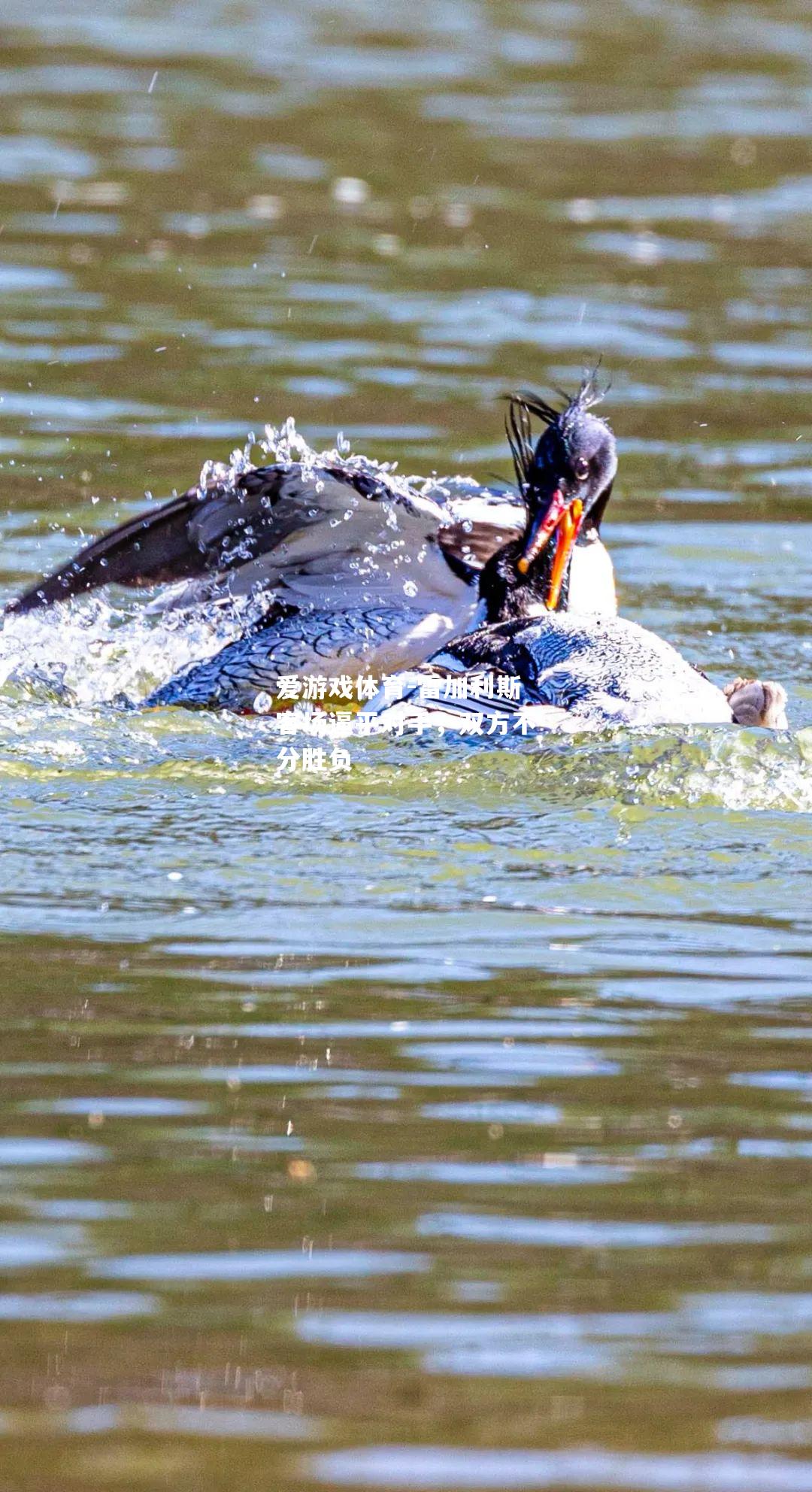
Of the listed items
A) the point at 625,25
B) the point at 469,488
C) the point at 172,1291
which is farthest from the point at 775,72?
the point at 172,1291

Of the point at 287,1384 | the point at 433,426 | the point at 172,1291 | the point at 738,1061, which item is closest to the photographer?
the point at 287,1384

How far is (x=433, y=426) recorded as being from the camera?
435 inches

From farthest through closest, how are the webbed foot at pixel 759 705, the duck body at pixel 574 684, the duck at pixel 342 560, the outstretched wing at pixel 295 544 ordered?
the outstretched wing at pixel 295 544 → the duck at pixel 342 560 → the webbed foot at pixel 759 705 → the duck body at pixel 574 684

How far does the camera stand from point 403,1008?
480cm

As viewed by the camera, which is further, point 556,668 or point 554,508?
point 554,508

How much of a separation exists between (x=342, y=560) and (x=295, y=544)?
17 centimetres

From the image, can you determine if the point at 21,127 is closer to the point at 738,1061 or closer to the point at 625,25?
the point at 625,25

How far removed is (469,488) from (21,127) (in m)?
9.62

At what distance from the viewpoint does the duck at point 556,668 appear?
6230 millimetres

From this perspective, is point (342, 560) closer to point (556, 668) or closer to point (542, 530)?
point (542, 530)

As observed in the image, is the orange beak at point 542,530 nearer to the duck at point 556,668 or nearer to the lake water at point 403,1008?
the duck at point 556,668

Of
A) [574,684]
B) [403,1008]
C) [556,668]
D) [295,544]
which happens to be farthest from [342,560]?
[403,1008]

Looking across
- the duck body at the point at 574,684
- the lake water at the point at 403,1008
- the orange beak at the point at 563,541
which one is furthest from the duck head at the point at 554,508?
the lake water at the point at 403,1008

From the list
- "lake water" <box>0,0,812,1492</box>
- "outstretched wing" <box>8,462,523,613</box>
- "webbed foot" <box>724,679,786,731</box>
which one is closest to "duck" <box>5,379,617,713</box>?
"outstretched wing" <box>8,462,523,613</box>
